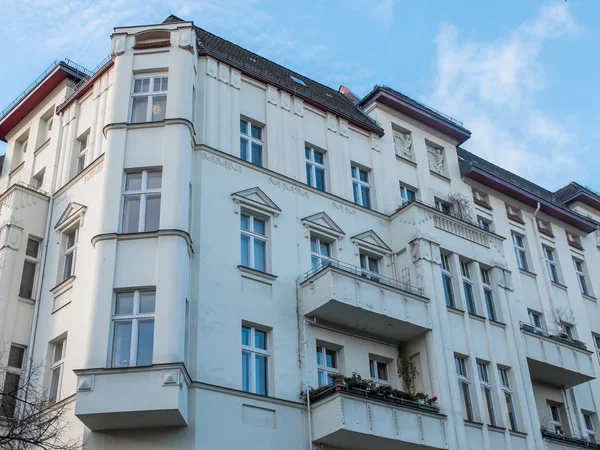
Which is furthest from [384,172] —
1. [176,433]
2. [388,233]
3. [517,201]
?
[176,433]

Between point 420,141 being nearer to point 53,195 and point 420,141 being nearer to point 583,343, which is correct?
point 583,343

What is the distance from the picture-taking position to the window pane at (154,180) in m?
21.2

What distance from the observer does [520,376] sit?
24.9 meters

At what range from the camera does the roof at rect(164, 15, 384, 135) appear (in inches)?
1016

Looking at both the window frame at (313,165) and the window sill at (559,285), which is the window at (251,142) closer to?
the window frame at (313,165)

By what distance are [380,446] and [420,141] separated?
13061 mm

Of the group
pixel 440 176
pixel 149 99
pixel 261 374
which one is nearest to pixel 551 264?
pixel 440 176

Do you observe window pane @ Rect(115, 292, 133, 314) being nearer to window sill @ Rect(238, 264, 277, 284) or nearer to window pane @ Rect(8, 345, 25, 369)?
window sill @ Rect(238, 264, 277, 284)

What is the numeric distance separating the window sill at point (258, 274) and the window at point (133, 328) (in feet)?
9.73

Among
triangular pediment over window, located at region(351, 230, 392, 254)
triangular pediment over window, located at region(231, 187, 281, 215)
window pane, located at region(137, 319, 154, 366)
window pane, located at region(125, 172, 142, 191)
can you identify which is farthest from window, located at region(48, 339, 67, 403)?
triangular pediment over window, located at region(351, 230, 392, 254)

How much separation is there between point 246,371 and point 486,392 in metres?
7.79

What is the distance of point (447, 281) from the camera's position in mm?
25422

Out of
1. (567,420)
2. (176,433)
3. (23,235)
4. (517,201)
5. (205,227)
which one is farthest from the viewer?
(517,201)

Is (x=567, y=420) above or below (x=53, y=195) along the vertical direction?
below
